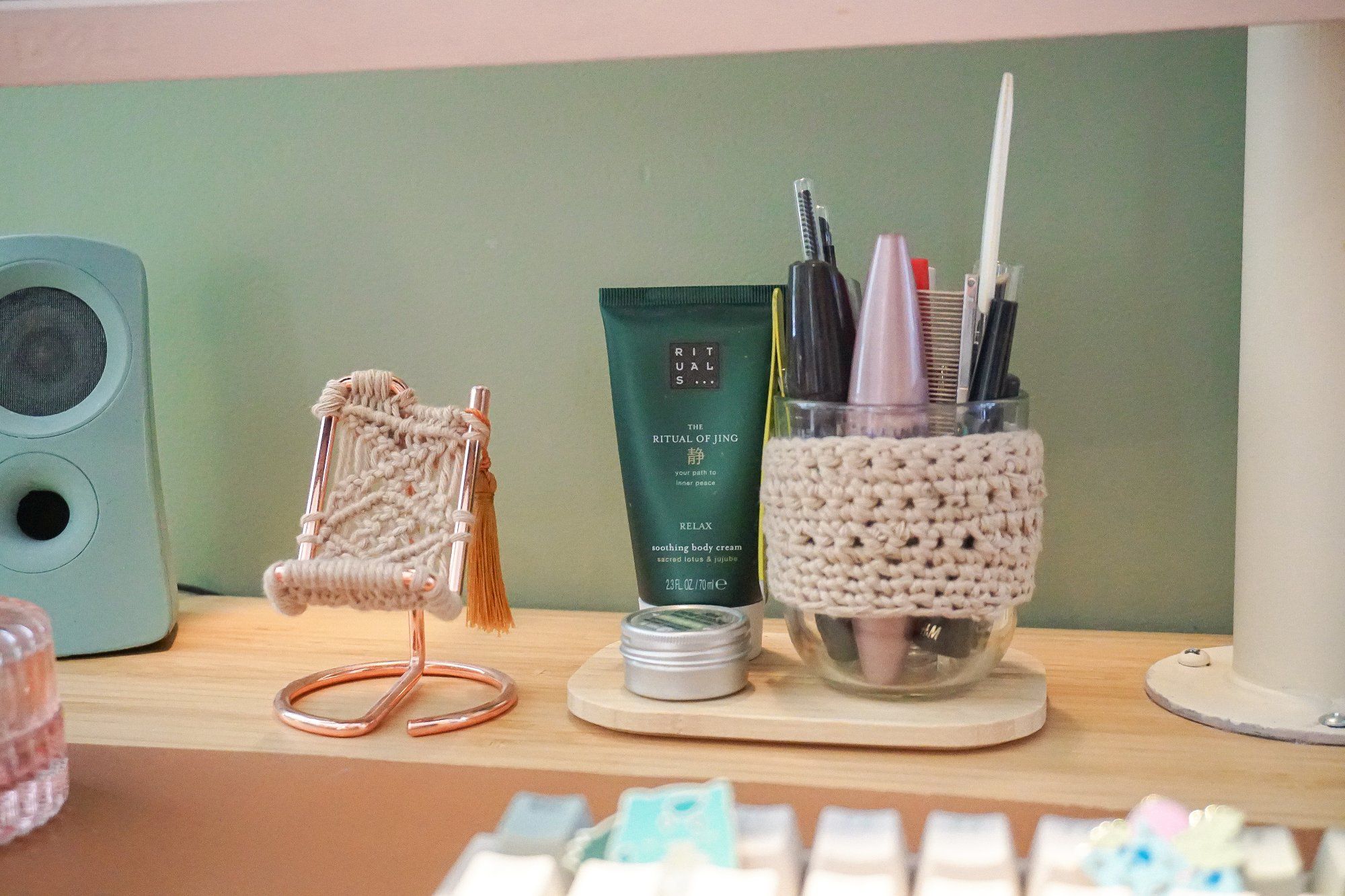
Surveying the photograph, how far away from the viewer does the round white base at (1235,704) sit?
41 centimetres

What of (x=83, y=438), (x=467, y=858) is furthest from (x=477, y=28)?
(x=83, y=438)

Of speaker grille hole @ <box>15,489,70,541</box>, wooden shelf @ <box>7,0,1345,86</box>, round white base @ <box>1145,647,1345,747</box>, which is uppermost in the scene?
wooden shelf @ <box>7,0,1345,86</box>

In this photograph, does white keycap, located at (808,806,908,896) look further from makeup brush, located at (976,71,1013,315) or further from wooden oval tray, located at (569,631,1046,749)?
makeup brush, located at (976,71,1013,315)

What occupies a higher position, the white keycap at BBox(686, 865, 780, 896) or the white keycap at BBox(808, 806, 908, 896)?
the white keycap at BBox(686, 865, 780, 896)

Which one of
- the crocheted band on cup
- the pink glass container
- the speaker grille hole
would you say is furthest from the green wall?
the pink glass container

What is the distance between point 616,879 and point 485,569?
11.0 inches

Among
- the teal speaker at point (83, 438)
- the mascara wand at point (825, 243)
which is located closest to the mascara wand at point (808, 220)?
the mascara wand at point (825, 243)

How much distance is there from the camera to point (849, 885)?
254 millimetres

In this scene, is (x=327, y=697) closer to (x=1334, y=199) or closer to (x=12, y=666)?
(x=12, y=666)

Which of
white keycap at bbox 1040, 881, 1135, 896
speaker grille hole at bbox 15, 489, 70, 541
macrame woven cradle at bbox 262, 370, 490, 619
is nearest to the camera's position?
white keycap at bbox 1040, 881, 1135, 896

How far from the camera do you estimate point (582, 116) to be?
2.06 ft

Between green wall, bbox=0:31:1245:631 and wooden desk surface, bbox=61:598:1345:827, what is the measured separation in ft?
0.29

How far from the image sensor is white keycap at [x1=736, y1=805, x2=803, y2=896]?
10.5 inches

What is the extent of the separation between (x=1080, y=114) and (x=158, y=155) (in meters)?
0.52
